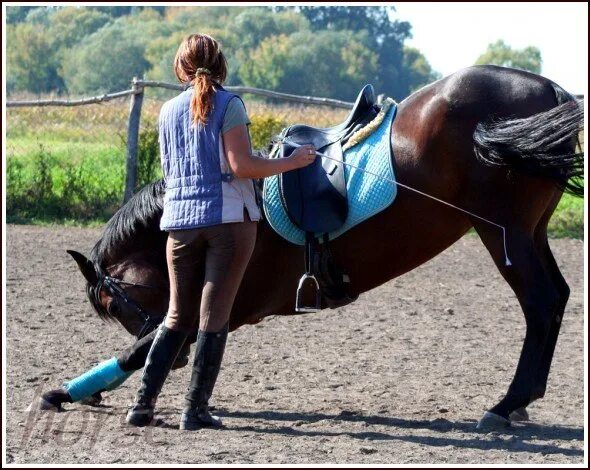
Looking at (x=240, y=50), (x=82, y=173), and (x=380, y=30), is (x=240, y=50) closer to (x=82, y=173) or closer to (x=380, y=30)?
(x=380, y=30)

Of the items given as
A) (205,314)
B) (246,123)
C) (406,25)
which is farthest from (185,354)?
(406,25)

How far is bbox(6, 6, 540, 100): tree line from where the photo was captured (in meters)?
51.5

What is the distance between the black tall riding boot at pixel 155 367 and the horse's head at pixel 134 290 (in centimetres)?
50

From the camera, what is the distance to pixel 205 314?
4434 millimetres

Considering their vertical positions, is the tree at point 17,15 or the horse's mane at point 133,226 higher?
the tree at point 17,15

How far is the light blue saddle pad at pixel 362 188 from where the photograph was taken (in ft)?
15.6

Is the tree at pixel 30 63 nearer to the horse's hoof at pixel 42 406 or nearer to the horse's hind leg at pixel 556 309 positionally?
the horse's hoof at pixel 42 406

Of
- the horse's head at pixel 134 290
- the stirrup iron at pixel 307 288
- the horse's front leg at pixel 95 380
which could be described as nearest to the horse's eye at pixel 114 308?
the horse's head at pixel 134 290

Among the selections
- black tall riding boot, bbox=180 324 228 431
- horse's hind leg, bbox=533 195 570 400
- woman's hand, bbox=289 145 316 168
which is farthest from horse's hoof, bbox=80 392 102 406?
horse's hind leg, bbox=533 195 570 400

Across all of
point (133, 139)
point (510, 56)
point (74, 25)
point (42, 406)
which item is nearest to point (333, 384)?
point (42, 406)

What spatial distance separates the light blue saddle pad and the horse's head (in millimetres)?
693

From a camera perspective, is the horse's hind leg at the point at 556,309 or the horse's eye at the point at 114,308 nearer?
the horse's hind leg at the point at 556,309

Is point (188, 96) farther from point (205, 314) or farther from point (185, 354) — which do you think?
point (185, 354)

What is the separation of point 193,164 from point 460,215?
1.34 meters
